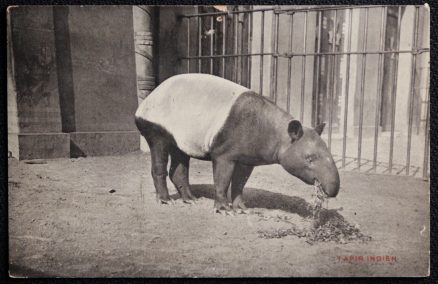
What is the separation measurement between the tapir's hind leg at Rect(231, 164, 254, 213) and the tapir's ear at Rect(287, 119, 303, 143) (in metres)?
0.22

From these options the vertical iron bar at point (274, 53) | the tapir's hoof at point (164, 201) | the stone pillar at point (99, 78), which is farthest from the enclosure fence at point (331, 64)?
the tapir's hoof at point (164, 201)

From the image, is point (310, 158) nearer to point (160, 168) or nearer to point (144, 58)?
point (160, 168)

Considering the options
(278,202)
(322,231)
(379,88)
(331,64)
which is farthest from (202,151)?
(379,88)

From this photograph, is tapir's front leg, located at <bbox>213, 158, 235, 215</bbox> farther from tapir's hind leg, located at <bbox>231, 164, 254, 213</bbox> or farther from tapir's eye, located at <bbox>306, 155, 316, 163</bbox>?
tapir's eye, located at <bbox>306, 155, 316, 163</bbox>

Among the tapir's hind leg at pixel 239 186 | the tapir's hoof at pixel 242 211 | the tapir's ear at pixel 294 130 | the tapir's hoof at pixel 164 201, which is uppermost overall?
the tapir's ear at pixel 294 130

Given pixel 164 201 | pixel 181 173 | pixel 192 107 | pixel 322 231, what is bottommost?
pixel 322 231

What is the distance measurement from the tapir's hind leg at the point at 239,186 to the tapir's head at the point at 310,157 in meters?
0.17

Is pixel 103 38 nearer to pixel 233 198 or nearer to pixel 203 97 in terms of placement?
pixel 203 97

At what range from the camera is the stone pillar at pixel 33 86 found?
1870 millimetres

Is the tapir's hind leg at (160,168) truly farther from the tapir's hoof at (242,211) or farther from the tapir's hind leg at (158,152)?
the tapir's hoof at (242,211)

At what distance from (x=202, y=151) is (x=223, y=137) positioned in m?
0.11

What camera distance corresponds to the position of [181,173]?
6.37 feet

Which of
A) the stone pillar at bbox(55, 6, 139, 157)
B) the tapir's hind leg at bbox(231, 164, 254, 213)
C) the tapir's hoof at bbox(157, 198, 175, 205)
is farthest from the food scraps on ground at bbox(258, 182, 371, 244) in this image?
the stone pillar at bbox(55, 6, 139, 157)

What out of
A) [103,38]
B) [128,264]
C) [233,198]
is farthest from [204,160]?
[103,38]
